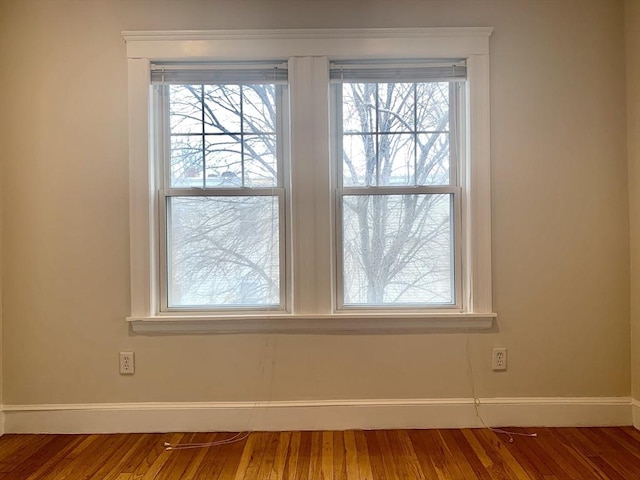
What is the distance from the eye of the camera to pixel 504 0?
2320 millimetres

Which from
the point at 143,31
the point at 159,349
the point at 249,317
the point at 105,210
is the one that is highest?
the point at 143,31

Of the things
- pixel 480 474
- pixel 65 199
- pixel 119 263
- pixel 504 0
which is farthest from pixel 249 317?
pixel 504 0

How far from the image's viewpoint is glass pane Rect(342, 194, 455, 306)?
2406 mm

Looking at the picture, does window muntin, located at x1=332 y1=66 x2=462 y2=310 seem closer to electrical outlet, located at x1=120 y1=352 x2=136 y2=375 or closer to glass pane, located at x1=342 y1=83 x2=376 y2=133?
glass pane, located at x1=342 y1=83 x2=376 y2=133

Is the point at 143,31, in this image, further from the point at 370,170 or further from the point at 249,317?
the point at 249,317

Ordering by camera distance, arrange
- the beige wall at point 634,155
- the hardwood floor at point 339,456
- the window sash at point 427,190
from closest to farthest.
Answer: the hardwood floor at point 339,456, the beige wall at point 634,155, the window sash at point 427,190

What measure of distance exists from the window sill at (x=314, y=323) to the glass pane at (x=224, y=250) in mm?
115

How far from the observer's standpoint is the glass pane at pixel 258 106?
2.40 meters

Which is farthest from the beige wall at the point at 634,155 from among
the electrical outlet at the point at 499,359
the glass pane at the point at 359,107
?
the glass pane at the point at 359,107

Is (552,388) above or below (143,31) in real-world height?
below

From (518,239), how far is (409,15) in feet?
4.35

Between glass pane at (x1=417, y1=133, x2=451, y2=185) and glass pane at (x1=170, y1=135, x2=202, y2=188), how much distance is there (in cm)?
122

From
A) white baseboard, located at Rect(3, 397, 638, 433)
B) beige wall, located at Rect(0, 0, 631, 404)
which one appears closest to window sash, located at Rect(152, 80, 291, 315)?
beige wall, located at Rect(0, 0, 631, 404)

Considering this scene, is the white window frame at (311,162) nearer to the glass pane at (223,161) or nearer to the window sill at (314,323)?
the window sill at (314,323)
